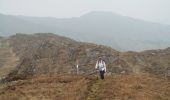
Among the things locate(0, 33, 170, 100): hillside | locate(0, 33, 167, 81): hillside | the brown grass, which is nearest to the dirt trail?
locate(0, 33, 170, 100): hillside

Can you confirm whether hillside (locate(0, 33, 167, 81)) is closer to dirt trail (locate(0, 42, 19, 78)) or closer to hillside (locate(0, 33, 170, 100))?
hillside (locate(0, 33, 170, 100))

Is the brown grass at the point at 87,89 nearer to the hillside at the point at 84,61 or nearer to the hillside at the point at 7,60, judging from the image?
the hillside at the point at 84,61

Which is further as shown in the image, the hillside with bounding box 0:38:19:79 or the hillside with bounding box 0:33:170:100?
Answer: the hillside with bounding box 0:38:19:79

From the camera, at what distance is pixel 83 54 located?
4200 inches

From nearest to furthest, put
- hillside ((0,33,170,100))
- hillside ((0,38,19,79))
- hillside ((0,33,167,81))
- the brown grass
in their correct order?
1. the brown grass
2. hillside ((0,33,170,100))
3. hillside ((0,33,167,81))
4. hillside ((0,38,19,79))

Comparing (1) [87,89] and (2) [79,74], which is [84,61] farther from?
(1) [87,89]

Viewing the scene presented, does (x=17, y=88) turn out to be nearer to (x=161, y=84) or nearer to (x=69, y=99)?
(x=69, y=99)

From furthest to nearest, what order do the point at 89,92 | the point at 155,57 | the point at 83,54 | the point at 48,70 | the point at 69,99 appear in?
the point at 155,57 < the point at 83,54 < the point at 48,70 < the point at 89,92 < the point at 69,99

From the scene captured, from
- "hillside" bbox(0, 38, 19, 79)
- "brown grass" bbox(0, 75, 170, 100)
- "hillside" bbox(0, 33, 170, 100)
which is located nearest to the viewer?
"brown grass" bbox(0, 75, 170, 100)

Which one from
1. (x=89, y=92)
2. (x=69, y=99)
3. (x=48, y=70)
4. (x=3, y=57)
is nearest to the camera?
(x=69, y=99)

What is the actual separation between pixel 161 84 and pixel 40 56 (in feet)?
243

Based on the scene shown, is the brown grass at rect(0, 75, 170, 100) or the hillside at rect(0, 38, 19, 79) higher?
the hillside at rect(0, 38, 19, 79)

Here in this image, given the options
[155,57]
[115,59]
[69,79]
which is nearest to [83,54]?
[115,59]

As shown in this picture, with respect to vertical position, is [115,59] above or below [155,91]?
above
